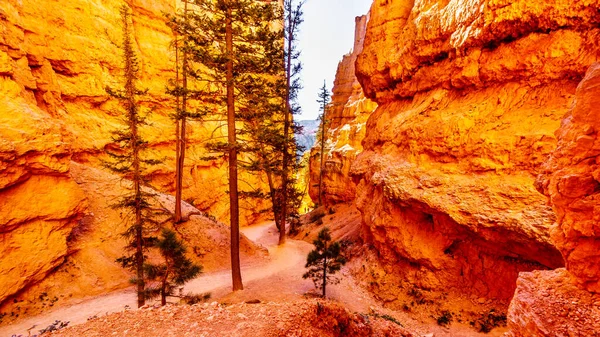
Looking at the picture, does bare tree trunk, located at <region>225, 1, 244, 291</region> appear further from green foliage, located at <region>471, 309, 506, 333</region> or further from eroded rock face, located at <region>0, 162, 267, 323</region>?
green foliage, located at <region>471, 309, 506, 333</region>

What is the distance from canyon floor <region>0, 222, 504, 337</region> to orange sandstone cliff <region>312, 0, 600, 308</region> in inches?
64.9

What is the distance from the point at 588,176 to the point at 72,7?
33.7 metres

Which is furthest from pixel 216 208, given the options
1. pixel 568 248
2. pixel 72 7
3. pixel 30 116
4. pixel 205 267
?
pixel 568 248

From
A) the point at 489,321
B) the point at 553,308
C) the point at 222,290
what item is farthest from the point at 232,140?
the point at 489,321

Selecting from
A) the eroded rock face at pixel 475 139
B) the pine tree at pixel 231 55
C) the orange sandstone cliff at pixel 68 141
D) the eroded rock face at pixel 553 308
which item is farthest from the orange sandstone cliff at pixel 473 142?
the orange sandstone cliff at pixel 68 141

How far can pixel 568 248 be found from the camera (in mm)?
3818

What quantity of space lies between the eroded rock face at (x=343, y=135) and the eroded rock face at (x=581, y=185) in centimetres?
2351

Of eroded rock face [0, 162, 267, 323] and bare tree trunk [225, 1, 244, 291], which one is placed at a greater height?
bare tree trunk [225, 1, 244, 291]

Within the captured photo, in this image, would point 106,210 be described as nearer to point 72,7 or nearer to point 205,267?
point 205,267

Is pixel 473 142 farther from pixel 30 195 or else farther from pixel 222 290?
pixel 30 195

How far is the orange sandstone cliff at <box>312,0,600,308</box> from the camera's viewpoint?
8.04 metres

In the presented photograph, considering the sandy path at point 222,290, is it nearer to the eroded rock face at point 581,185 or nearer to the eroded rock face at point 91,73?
the eroded rock face at point 91,73

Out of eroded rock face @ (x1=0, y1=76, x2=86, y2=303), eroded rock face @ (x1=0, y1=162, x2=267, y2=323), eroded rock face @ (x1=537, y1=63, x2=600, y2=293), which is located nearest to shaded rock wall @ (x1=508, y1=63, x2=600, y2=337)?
eroded rock face @ (x1=537, y1=63, x2=600, y2=293)

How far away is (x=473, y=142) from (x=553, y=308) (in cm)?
763
